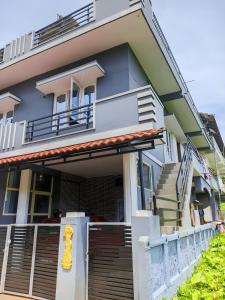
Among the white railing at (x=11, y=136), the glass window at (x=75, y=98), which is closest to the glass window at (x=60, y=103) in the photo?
the glass window at (x=75, y=98)

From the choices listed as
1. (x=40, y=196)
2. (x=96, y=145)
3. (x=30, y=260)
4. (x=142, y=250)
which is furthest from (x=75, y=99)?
(x=142, y=250)

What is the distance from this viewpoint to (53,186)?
986 centimetres

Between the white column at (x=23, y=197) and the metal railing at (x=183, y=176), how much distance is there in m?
5.21

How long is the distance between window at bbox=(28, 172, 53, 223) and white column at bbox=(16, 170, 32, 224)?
26.5 inches

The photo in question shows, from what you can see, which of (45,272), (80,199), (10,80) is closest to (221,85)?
(80,199)

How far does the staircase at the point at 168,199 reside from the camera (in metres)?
7.76

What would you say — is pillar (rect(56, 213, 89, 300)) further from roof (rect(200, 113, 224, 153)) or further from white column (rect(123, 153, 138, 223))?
roof (rect(200, 113, 224, 153))

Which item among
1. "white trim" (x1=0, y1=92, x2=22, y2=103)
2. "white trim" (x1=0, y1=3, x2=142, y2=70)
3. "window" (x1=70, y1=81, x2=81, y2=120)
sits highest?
"white trim" (x1=0, y1=3, x2=142, y2=70)

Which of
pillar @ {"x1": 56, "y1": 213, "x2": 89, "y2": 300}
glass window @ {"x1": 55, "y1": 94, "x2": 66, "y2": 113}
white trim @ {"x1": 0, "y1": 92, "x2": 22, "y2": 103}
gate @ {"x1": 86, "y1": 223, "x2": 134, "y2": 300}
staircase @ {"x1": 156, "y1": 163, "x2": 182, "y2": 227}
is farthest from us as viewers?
white trim @ {"x1": 0, "y1": 92, "x2": 22, "y2": 103}

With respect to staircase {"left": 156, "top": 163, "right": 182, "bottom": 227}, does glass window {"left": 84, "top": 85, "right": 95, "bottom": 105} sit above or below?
above

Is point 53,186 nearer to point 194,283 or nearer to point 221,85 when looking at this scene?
point 194,283

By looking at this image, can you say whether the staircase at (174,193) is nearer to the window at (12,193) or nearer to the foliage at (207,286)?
the foliage at (207,286)

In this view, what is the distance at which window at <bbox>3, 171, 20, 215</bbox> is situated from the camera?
8539mm

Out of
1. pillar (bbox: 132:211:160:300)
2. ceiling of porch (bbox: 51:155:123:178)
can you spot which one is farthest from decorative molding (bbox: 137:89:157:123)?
pillar (bbox: 132:211:160:300)
